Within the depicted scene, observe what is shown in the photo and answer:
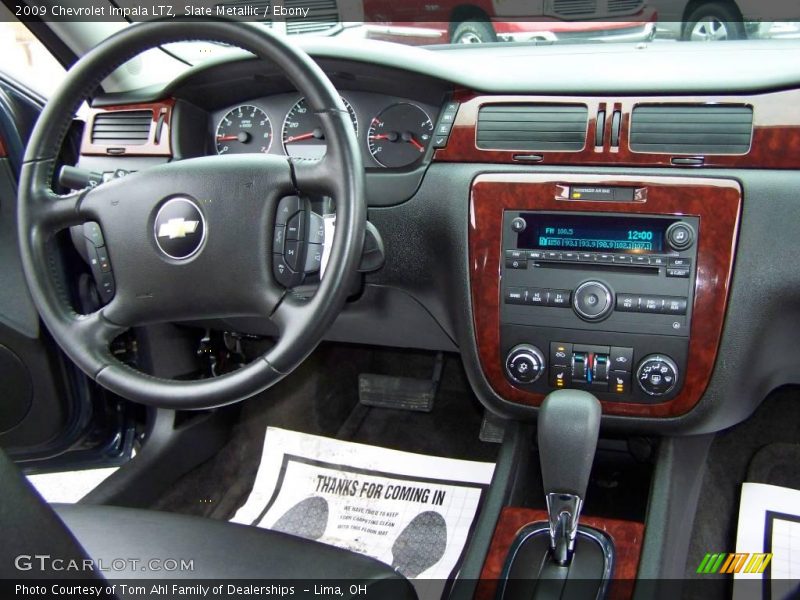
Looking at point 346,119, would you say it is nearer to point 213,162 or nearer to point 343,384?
point 213,162

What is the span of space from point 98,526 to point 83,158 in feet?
2.83

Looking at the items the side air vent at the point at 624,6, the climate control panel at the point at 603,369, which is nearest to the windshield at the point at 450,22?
the side air vent at the point at 624,6

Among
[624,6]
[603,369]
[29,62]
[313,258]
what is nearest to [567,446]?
[603,369]

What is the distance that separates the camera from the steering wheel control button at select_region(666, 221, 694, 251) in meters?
1.21

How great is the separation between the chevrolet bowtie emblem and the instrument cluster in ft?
1.42

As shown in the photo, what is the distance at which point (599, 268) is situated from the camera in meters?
1.26

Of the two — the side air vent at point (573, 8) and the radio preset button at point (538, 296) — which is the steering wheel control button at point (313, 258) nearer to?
the radio preset button at point (538, 296)

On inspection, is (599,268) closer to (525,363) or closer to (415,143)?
(525,363)

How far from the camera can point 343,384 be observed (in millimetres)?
1976

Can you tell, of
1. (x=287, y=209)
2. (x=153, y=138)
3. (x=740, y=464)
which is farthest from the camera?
(x=740, y=464)

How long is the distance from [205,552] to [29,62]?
117 cm

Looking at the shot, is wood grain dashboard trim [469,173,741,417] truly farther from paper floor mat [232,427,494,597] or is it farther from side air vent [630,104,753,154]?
paper floor mat [232,427,494,597]

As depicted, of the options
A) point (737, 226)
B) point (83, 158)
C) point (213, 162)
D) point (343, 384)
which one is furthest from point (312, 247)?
point (343, 384)

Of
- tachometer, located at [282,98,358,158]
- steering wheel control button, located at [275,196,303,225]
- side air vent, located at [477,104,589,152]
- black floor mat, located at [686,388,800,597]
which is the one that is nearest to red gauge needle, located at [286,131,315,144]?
tachometer, located at [282,98,358,158]
